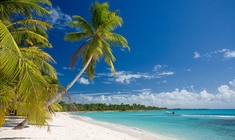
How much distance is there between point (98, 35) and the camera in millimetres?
11461

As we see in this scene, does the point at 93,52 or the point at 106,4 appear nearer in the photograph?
the point at 93,52

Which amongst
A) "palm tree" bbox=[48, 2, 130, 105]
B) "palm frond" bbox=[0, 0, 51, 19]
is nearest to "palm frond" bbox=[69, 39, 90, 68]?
"palm tree" bbox=[48, 2, 130, 105]

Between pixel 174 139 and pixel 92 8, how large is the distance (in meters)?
8.35

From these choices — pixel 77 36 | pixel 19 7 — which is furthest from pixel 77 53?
pixel 19 7

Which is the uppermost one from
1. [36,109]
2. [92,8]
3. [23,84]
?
[92,8]

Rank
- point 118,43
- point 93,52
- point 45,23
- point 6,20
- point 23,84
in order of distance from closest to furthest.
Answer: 1. point 23,84
2. point 6,20
3. point 45,23
4. point 93,52
5. point 118,43

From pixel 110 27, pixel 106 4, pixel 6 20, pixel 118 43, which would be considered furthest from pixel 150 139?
pixel 6 20

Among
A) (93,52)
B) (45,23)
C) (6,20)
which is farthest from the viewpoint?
(93,52)

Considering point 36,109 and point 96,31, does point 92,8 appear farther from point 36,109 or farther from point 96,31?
point 36,109

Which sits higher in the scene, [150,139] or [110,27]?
[110,27]

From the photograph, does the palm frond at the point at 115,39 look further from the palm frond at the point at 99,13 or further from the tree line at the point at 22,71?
the tree line at the point at 22,71

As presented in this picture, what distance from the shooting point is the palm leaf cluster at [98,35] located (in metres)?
11.3

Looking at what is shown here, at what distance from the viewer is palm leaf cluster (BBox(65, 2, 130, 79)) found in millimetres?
11344

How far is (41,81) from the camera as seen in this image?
140 inches
